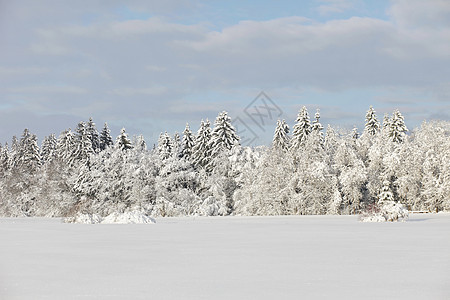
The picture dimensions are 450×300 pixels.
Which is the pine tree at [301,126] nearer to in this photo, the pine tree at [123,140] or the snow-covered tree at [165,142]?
the snow-covered tree at [165,142]

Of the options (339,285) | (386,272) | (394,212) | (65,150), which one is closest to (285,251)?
(386,272)

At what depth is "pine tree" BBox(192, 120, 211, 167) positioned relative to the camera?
2581 inches

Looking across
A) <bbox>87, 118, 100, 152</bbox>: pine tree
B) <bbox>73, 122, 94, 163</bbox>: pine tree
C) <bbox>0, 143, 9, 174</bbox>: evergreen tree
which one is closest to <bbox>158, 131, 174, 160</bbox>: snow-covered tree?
<bbox>87, 118, 100, 152</bbox>: pine tree

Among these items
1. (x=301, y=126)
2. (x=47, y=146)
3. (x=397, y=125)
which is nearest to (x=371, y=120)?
(x=397, y=125)

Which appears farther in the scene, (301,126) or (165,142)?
(165,142)

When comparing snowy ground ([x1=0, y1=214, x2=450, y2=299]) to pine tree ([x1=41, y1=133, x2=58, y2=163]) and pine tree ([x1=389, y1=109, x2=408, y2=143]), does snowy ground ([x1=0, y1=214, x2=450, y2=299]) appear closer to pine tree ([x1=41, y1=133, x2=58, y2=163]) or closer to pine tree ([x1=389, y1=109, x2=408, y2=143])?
pine tree ([x1=389, y1=109, x2=408, y2=143])

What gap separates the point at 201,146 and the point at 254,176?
14.3 metres

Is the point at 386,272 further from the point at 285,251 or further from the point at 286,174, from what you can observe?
the point at 286,174

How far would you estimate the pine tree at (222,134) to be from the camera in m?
63.5

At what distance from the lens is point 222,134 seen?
64688 mm

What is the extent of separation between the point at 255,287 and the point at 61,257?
19.7 ft

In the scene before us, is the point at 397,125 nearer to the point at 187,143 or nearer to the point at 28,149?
the point at 187,143

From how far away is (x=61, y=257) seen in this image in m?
12.0

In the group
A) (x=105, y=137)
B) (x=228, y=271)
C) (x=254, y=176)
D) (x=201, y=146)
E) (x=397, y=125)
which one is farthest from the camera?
(x=105, y=137)
